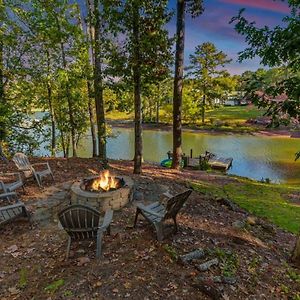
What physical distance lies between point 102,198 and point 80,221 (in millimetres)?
1917

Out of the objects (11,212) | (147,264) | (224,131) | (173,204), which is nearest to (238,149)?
(224,131)

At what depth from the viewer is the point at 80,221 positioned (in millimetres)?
5531

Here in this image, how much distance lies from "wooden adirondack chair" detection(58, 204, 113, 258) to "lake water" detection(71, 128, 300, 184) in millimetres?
16651

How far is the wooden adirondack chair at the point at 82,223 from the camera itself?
5.40m

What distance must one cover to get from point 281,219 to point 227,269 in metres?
5.15

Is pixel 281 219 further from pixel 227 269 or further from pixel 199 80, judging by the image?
pixel 199 80

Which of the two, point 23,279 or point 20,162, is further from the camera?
point 20,162

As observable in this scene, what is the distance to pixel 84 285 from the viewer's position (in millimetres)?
4590

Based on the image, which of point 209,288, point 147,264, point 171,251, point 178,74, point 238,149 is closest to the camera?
point 209,288

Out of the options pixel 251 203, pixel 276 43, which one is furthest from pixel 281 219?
pixel 276 43

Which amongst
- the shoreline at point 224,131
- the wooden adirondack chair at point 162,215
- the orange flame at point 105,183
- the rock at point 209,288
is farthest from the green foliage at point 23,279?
the shoreline at point 224,131

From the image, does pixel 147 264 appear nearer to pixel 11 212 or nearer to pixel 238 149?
pixel 11 212

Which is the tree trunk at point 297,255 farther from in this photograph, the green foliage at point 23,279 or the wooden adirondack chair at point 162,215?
the green foliage at point 23,279

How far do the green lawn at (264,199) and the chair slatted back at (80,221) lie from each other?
19.9 ft
